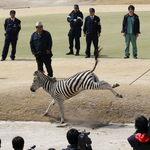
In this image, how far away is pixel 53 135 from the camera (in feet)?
32.9

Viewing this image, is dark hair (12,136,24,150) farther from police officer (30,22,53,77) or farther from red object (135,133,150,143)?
police officer (30,22,53,77)

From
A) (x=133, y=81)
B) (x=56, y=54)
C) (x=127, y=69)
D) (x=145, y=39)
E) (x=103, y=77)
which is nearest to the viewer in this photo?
(x=133, y=81)

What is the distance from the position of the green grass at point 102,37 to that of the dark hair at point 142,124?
1270cm

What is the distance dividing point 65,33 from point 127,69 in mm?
11467

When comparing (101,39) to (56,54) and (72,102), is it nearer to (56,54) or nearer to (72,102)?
(56,54)

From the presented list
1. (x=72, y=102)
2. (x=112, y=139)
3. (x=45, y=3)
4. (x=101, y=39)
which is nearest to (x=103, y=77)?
(x=72, y=102)

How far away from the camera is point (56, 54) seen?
19.7 m

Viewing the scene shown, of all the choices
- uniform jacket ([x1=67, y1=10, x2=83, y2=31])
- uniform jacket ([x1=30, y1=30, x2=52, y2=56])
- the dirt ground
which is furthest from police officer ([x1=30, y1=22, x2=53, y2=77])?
uniform jacket ([x1=67, y1=10, x2=83, y2=31])

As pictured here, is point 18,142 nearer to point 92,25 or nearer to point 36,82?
point 36,82

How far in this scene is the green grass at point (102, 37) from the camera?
20.0m

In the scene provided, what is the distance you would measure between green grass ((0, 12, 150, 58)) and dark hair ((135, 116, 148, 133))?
500 inches

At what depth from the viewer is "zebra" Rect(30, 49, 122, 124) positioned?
10.1 m

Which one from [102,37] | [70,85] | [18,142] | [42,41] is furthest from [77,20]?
[18,142]

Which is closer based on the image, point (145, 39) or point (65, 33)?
point (145, 39)
